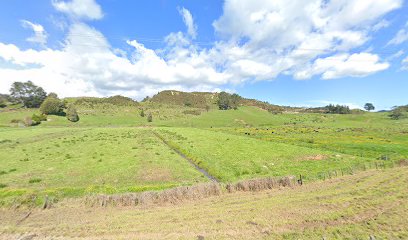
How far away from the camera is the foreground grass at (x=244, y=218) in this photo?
14938mm

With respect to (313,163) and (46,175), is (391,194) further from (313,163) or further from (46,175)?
(46,175)

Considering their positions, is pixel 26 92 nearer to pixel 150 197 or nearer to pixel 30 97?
pixel 30 97

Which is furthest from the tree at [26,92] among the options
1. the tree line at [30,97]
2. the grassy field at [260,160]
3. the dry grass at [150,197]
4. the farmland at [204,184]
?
the dry grass at [150,197]

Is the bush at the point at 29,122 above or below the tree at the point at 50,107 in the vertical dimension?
below

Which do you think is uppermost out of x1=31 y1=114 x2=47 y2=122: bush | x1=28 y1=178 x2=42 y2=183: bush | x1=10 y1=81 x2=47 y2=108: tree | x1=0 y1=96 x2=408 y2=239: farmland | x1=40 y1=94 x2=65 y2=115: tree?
x1=10 y1=81 x2=47 y2=108: tree

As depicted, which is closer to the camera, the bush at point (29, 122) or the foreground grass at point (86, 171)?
the foreground grass at point (86, 171)

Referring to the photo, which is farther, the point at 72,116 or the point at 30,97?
the point at 30,97

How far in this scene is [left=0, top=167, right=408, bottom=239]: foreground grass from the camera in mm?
14938

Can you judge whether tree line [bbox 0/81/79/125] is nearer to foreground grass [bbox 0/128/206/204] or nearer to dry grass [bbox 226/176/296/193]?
foreground grass [bbox 0/128/206/204]

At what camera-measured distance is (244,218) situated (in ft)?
56.0

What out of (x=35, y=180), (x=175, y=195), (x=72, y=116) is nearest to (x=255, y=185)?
(x=175, y=195)

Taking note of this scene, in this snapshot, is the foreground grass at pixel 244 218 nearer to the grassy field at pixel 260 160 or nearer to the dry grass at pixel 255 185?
the dry grass at pixel 255 185

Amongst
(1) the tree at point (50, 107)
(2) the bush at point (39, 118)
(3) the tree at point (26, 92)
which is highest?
(3) the tree at point (26, 92)

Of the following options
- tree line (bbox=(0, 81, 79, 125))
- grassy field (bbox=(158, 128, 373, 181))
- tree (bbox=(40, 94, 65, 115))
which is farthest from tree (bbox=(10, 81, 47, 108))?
grassy field (bbox=(158, 128, 373, 181))
